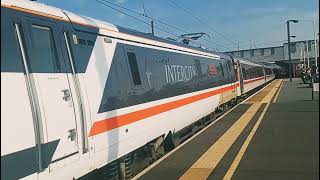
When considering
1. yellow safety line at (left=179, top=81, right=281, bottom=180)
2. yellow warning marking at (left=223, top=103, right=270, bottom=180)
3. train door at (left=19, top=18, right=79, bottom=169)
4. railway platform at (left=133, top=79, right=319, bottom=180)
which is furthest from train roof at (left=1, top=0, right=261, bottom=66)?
yellow warning marking at (left=223, top=103, right=270, bottom=180)

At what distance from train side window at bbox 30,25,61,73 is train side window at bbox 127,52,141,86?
288cm

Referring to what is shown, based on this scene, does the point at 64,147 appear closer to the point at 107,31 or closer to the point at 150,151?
the point at 107,31

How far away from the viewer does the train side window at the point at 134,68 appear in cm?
876

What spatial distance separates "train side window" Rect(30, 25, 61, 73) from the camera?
5461 mm

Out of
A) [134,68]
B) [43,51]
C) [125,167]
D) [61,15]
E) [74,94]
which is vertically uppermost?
[61,15]

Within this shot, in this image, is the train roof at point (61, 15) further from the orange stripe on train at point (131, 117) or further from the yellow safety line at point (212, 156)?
the yellow safety line at point (212, 156)

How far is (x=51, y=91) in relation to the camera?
5.61m

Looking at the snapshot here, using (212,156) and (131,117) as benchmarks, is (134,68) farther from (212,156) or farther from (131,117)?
(212,156)

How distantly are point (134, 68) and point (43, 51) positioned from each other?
339cm

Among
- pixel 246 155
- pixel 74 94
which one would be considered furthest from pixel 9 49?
pixel 246 155

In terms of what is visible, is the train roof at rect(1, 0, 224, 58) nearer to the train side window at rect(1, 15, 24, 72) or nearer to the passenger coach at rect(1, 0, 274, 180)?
the passenger coach at rect(1, 0, 274, 180)

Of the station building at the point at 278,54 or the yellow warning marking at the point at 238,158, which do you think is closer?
the yellow warning marking at the point at 238,158

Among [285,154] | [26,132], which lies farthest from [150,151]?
[26,132]

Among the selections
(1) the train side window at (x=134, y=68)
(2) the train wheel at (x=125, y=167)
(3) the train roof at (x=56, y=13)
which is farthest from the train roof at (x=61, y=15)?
(2) the train wheel at (x=125, y=167)
